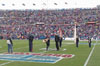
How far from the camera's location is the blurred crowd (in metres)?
47.7

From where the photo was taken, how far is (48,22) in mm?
52719

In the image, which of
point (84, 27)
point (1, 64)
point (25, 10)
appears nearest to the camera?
point (1, 64)

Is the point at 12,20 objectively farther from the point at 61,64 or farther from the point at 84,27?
the point at 61,64

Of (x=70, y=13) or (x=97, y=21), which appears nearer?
(x=97, y=21)

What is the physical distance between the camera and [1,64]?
10.3 meters

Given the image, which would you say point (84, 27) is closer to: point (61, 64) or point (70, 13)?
point (70, 13)

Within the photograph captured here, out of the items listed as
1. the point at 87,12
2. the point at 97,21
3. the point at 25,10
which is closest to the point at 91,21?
the point at 97,21

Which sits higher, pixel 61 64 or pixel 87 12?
pixel 87 12

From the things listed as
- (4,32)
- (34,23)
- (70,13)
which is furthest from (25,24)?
(70,13)

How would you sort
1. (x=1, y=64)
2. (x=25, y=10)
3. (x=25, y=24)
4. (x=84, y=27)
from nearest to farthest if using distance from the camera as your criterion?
(x=1, y=64) → (x=84, y=27) → (x=25, y=24) → (x=25, y=10)

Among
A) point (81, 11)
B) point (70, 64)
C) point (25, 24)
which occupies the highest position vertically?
point (81, 11)

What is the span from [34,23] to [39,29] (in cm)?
371

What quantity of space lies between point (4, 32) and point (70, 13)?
18.3m

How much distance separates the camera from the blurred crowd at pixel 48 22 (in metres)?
47.7
